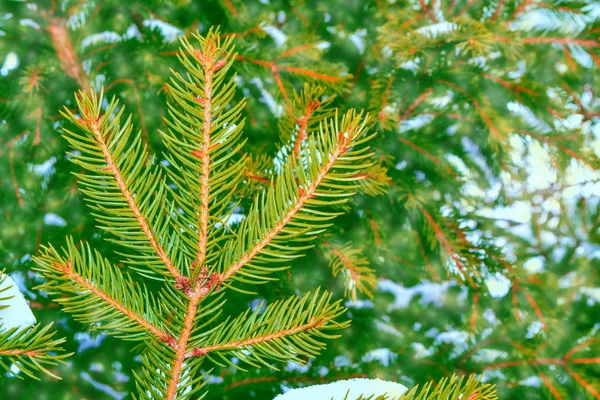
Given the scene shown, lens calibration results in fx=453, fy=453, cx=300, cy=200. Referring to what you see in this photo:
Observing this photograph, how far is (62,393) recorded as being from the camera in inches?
30.7

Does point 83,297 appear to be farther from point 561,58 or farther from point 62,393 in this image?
point 561,58

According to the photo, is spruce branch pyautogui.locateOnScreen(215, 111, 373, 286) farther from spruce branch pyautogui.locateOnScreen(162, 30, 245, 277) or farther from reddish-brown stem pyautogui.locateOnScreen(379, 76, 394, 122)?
reddish-brown stem pyautogui.locateOnScreen(379, 76, 394, 122)

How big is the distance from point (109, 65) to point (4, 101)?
21cm

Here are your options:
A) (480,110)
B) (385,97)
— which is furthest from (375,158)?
(480,110)

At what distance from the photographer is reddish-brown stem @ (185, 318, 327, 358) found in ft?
1.27

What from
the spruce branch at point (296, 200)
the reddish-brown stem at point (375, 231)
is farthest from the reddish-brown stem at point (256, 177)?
the reddish-brown stem at point (375, 231)

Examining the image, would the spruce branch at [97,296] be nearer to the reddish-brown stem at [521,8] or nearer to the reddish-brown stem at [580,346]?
the reddish-brown stem at [580,346]

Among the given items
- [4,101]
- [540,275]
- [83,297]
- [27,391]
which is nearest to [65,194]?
[4,101]

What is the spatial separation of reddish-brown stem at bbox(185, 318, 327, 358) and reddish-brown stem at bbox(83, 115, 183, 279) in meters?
0.07

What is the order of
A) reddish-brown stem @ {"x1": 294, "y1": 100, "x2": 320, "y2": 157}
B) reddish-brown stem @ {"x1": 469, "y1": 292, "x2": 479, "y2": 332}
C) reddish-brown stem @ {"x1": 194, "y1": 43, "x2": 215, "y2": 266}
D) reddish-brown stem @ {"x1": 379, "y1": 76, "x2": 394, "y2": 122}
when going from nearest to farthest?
reddish-brown stem @ {"x1": 194, "y1": 43, "x2": 215, "y2": 266}
reddish-brown stem @ {"x1": 294, "y1": 100, "x2": 320, "y2": 157}
reddish-brown stem @ {"x1": 379, "y1": 76, "x2": 394, "y2": 122}
reddish-brown stem @ {"x1": 469, "y1": 292, "x2": 479, "y2": 332}

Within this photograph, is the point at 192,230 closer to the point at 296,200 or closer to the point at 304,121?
the point at 296,200

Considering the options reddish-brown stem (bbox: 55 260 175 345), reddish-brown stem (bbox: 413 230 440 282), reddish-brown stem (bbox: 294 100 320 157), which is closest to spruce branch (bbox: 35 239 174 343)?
reddish-brown stem (bbox: 55 260 175 345)

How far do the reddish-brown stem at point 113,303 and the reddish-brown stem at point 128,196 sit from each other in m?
0.05

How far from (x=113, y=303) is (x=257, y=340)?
13 centimetres
